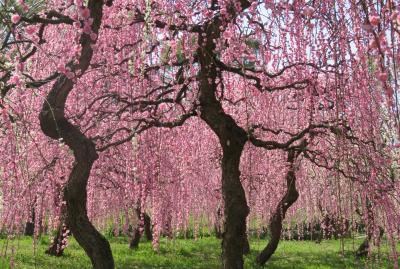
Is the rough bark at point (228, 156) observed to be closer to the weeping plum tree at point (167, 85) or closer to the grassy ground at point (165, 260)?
the weeping plum tree at point (167, 85)

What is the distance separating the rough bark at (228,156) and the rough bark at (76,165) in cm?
189

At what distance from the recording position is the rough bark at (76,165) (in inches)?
225

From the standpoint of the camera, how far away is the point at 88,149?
6.05 meters

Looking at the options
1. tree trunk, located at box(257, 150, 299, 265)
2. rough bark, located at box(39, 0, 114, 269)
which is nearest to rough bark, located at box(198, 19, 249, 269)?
rough bark, located at box(39, 0, 114, 269)

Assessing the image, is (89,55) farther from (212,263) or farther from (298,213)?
(298,213)

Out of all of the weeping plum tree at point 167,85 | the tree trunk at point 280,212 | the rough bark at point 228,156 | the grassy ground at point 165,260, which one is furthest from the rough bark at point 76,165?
the tree trunk at point 280,212

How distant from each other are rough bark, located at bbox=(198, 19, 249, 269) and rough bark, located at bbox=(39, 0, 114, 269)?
189 cm

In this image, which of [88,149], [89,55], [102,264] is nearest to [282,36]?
[89,55]

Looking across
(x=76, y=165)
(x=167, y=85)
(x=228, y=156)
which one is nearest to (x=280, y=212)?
(x=228, y=156)

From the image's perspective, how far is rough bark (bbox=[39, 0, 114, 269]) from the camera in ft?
18.7

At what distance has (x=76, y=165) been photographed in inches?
243

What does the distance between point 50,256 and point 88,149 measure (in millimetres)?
6555

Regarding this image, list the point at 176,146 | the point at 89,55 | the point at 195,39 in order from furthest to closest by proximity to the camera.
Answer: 1. the point at 176,146
2. the point at 195,39
3. the point at 89,55

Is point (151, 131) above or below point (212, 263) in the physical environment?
above
